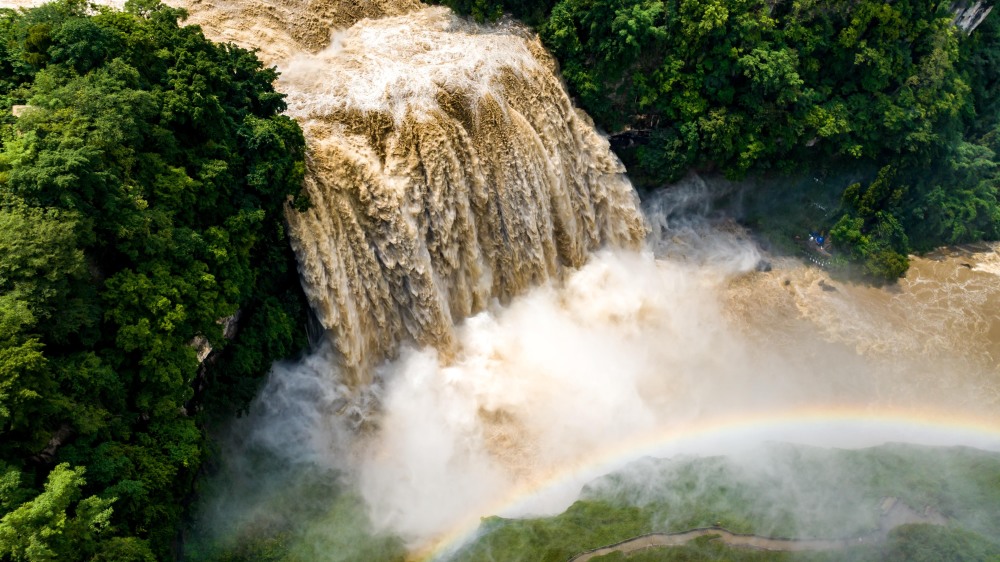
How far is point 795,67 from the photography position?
2805cm

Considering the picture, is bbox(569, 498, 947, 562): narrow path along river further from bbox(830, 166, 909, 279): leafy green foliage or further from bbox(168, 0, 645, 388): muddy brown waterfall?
bbox(830, 166, 909, 279): leafy green foliage

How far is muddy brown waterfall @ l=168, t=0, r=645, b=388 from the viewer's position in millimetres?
20531

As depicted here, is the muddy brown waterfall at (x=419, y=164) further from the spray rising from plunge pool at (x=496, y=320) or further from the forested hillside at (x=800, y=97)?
the forested hillside at (x=800, y=97)

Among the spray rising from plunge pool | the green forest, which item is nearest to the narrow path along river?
the spray rising from plunge pool

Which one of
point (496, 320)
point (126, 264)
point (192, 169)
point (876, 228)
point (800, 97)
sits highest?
point (800, 97)

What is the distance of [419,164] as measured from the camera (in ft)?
69.4

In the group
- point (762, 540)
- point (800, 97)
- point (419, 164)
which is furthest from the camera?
point (800, 97)

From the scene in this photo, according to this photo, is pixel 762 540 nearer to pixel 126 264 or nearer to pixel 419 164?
pixel 419 164

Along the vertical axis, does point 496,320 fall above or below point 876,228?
below

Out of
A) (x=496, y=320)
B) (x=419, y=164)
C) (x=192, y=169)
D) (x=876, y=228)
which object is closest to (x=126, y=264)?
(x=192, y=169)

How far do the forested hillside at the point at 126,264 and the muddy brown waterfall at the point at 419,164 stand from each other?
5.30ft

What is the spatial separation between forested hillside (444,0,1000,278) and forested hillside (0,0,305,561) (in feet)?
40.0

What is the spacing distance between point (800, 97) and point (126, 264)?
2576cm

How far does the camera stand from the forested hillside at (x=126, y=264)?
13172 mm
